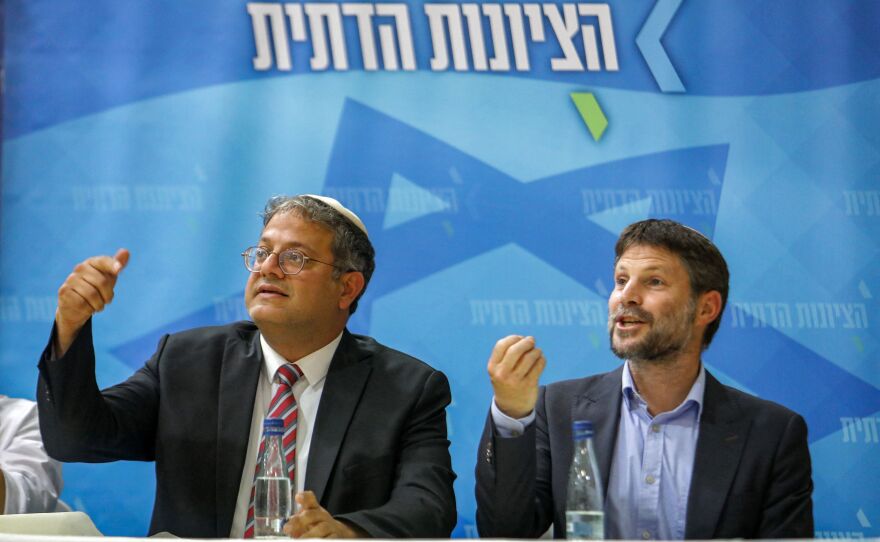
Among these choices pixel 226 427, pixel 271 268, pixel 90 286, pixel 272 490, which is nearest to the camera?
pixel 272 490

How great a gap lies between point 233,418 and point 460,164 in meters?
1.61

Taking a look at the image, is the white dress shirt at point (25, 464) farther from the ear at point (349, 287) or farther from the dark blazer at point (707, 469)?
the dark blazer at point (707, 469)

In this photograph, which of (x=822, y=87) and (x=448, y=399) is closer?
(x=448, y=399)

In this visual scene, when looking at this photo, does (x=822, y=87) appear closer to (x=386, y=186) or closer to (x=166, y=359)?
(x=386, y=186)

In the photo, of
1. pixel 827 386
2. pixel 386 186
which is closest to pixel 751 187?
pixel 827 386

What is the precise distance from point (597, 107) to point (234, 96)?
4.79 ft

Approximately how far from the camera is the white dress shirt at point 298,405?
9.05 ft

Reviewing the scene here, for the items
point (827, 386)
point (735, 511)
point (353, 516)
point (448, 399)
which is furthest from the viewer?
point (827, 386)

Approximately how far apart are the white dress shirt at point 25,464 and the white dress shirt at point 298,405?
0.69 metres

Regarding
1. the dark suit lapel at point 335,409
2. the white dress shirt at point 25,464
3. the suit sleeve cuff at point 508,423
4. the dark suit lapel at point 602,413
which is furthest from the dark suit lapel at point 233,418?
the dark suit lapel at point 602,413

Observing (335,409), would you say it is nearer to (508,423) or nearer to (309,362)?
(309,362)

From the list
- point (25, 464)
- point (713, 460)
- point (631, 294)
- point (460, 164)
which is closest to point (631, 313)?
point (631, 294)

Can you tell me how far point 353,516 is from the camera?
2.39m

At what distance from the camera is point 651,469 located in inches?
107
